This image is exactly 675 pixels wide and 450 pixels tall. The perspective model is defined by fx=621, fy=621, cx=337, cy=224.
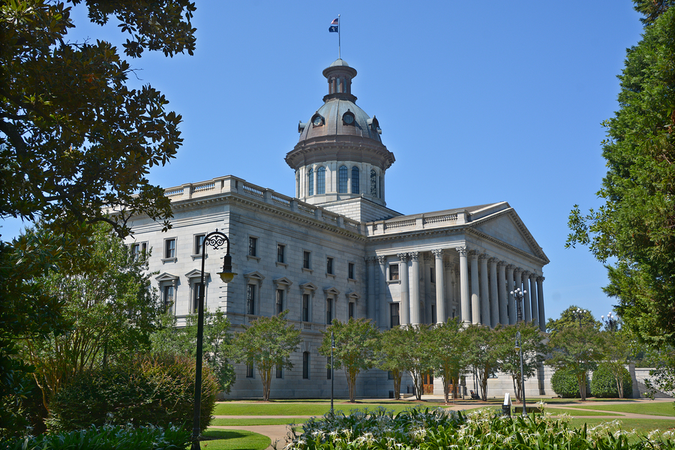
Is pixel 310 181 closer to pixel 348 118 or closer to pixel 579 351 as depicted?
pixel 348 118

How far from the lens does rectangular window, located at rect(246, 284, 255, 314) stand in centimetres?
4895

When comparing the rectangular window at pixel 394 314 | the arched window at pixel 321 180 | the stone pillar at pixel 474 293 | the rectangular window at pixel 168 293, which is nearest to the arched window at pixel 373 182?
the arched window at pixel 321 180

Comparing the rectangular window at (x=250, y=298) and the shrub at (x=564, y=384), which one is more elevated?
the rectangular window at (x=250, y=298)

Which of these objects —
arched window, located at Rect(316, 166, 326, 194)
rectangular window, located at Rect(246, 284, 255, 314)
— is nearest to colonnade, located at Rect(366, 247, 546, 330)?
arched window, located at Rect(316, 166, 326, 194)

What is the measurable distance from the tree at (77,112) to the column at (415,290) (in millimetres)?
48862

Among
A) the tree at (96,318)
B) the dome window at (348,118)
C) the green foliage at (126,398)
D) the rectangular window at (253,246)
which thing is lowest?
the green foliage at (126,398)

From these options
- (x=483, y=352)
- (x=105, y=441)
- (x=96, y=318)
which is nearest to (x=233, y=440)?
(x=96, y=318)

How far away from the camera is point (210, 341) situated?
42.4 m

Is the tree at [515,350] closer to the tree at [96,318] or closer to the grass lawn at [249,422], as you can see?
the grass lawn at [249,422]

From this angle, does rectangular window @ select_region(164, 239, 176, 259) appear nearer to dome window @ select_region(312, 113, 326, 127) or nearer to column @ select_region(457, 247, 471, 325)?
column @ select_region(457, 247, 471, 325)

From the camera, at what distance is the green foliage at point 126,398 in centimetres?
1806

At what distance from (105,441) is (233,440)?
10.6 metres

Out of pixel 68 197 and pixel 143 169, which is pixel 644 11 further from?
pixel 68 197

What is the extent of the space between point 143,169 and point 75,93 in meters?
1.96
